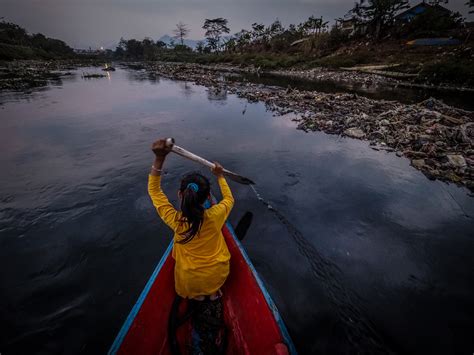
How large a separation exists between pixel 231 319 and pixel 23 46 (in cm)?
8632

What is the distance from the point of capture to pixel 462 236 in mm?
4926

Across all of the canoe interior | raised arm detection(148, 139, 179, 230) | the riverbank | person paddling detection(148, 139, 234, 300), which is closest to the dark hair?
person paddling detection(148, 139, 234, 300)

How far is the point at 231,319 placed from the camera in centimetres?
268

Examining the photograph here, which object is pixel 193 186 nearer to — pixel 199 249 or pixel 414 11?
pixel 199 249

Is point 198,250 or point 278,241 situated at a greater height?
point 198,250

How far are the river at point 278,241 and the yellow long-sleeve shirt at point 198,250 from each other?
5.06 feet

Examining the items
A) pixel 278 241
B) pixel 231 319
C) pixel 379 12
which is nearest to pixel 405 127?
pixel 278 241

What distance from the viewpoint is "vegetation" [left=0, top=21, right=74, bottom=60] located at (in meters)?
48.4

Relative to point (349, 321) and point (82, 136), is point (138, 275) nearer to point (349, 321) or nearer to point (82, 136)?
point (349, 321)

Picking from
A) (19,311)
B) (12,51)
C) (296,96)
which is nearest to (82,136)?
(19,311)

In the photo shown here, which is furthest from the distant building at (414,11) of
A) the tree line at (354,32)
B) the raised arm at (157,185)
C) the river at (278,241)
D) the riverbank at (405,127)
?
the raised arm at (157,185)

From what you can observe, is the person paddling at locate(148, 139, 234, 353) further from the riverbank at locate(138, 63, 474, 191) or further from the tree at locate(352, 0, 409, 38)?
the tree at locate(352, 0, 409, 38)

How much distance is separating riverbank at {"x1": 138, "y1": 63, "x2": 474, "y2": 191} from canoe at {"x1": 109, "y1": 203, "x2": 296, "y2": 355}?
7.62 metres

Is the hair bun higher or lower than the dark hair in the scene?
higher
